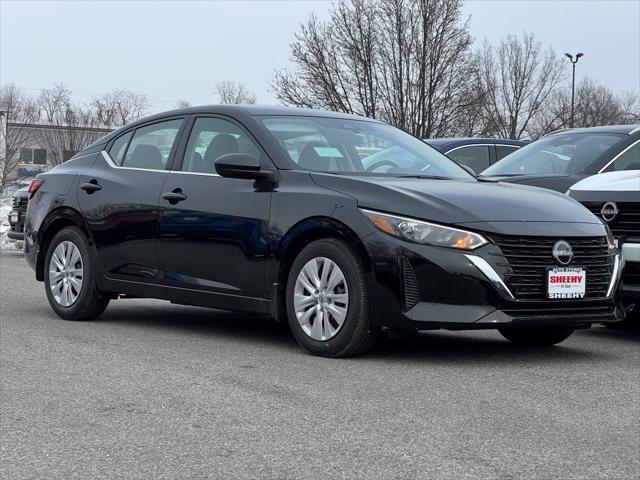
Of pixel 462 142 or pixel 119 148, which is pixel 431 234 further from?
pixel 462 142

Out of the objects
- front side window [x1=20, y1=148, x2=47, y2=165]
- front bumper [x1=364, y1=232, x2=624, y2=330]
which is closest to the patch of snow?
front bumper [x1=364, y1=232, x2=624, y2=330]

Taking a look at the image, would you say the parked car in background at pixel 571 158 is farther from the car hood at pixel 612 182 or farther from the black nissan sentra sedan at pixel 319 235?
the black nissan sentra sedan at pixel 319 235

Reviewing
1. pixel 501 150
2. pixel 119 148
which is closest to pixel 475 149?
pixel 501 150

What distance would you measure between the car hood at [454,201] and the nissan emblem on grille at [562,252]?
17 cm

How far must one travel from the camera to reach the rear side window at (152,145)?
8602 mm

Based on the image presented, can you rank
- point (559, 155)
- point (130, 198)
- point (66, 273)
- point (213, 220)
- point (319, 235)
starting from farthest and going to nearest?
point (559, 155), point (66, 273), point (130, 198), point (213, 220), point (319, 235)

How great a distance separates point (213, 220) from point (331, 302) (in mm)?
1196

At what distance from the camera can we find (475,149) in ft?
54.6

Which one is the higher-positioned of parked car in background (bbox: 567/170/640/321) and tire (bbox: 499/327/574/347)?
parked car in background (bbox: 567/170/640/321)

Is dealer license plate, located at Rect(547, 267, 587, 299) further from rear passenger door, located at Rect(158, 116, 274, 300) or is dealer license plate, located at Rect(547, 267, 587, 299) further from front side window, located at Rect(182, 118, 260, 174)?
front side window, located at Rect(182, 118, 260, 174)

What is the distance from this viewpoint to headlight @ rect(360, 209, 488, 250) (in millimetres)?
6734

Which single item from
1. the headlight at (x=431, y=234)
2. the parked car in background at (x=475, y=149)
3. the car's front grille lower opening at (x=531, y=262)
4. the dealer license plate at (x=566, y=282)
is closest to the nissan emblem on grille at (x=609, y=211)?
the car's front grille lower opening at (x=531, y=262)

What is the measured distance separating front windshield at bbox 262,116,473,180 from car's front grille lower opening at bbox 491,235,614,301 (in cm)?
112

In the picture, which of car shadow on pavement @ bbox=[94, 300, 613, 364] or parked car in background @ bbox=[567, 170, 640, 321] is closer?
car shadow on pavement @ bbox=[94, 300, 613, 364]
